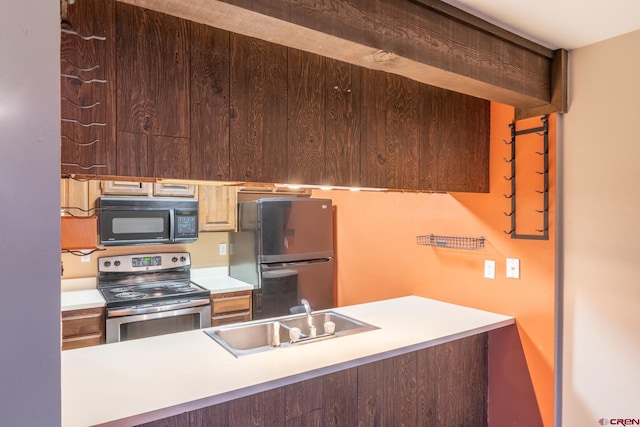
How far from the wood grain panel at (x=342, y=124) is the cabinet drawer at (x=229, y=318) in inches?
76.8

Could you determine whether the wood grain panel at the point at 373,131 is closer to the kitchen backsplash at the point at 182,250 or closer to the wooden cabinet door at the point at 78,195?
the wooden cabinet door at the point at 78,195

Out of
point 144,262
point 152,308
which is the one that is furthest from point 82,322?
point 144,262

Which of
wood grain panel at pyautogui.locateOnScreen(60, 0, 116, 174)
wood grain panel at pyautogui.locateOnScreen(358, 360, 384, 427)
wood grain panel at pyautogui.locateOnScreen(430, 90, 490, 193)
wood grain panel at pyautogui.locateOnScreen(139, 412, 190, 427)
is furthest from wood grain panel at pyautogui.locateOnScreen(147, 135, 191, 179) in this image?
wood grain panel at pyautogui.locateOnScreen(430, 90, 490, 193)

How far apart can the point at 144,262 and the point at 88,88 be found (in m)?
2.36

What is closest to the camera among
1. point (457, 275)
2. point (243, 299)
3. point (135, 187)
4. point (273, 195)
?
point (457, 275)

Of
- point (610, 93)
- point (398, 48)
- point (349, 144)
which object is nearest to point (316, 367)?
point (349, 144)

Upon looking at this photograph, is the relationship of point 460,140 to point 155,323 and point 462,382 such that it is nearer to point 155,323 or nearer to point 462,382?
point 462,382

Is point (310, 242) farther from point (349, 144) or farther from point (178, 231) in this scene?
point (349, 144)

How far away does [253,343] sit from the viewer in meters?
2.14

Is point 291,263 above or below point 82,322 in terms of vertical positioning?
above

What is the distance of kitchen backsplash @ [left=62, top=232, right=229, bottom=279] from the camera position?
10.2 ft

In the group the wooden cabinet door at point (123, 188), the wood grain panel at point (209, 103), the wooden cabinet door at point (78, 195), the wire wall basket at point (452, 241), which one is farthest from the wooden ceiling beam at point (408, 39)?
the wooden cabinet door at point (78, 195)

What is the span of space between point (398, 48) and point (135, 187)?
2459mm

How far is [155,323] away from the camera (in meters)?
2.90
